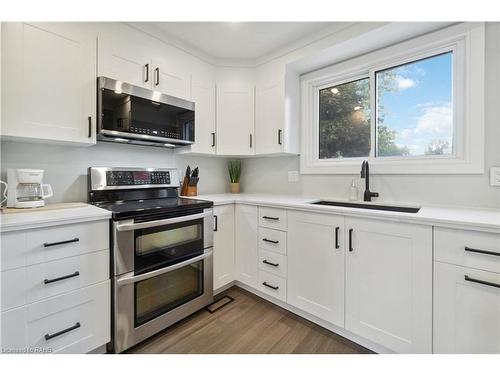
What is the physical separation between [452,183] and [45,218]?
2.51m

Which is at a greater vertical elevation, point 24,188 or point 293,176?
point 293,176

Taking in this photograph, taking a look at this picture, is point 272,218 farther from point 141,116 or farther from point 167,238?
point 141,116

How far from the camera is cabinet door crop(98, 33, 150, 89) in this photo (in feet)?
5.45

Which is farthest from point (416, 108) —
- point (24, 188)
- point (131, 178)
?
point (24, 188)

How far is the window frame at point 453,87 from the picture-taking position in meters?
1.53

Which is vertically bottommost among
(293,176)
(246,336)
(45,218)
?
(246,336)

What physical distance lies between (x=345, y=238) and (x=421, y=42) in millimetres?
1599

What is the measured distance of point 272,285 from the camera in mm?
1958

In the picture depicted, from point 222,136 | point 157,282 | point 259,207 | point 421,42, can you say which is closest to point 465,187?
point 421,42

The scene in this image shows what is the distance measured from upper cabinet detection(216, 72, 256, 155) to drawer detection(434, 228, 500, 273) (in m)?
1.75

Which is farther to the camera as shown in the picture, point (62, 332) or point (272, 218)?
point (272, 218)

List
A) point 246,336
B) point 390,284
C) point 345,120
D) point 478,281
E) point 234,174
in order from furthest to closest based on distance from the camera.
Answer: point 234,174
point 345,120
point 246,336
point 390,284
point 478,281

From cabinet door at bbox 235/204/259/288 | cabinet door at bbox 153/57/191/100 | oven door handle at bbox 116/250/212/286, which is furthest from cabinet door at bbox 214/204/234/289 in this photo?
cabinet door at bbox 153/57/191/100

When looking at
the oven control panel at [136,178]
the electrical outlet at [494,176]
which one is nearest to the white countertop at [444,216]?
the electrical outlet at [494,176]
